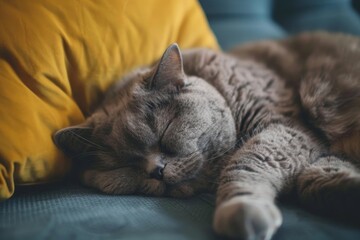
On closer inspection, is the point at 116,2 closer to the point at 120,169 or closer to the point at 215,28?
the point at 120,169

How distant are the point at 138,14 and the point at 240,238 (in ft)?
3.00

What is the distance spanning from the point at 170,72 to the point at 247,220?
58 cm

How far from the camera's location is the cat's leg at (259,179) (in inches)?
31.7

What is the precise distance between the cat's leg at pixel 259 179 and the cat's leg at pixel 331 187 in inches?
1.9

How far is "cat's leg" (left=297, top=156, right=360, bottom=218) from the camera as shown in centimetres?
89

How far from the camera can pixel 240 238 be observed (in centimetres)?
80

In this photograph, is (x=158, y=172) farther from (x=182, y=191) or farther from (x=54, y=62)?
(x=54, y=62)

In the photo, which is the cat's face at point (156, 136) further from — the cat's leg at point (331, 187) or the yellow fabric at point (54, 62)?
the cat's leg at point (331, 187)

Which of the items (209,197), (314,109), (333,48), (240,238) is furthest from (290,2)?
(240,238)

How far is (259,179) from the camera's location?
0.99 m

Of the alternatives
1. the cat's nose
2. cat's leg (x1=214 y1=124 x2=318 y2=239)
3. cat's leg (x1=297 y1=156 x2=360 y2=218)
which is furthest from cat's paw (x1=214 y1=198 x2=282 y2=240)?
the cat's nose

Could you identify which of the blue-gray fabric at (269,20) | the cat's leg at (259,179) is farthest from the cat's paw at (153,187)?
the blue-gray fabric at (269,20)

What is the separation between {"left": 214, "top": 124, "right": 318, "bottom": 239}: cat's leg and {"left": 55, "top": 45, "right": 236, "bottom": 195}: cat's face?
0.11 metres

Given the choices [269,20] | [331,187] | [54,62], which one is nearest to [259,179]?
[331,187]
